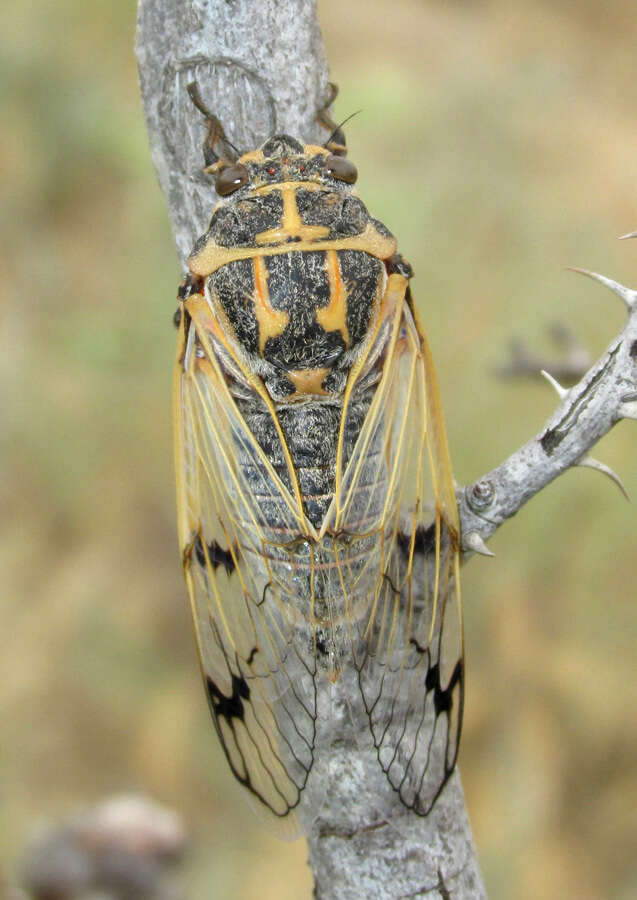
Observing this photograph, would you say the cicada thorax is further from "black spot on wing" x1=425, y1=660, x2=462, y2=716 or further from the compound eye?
"black spot on wing" x1=425, y1=660, x2=462, y2=716

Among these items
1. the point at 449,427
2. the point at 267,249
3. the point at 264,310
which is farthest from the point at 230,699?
the point at 449,427

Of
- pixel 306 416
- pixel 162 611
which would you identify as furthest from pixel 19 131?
pixel 306 416

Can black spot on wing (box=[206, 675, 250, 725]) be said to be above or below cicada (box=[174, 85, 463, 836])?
below

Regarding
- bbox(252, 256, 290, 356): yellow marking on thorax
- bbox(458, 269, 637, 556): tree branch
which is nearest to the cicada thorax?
bbox(252, 256, 290, 356): yellow marking on thorax

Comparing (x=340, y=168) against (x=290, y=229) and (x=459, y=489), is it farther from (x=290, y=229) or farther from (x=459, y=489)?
(x=459, y=489)

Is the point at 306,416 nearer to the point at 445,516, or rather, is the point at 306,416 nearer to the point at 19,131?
the point at 445,516

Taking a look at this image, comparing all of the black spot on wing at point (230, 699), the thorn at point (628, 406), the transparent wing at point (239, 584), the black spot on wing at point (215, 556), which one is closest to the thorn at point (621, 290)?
the thorn at point (628, 406)
